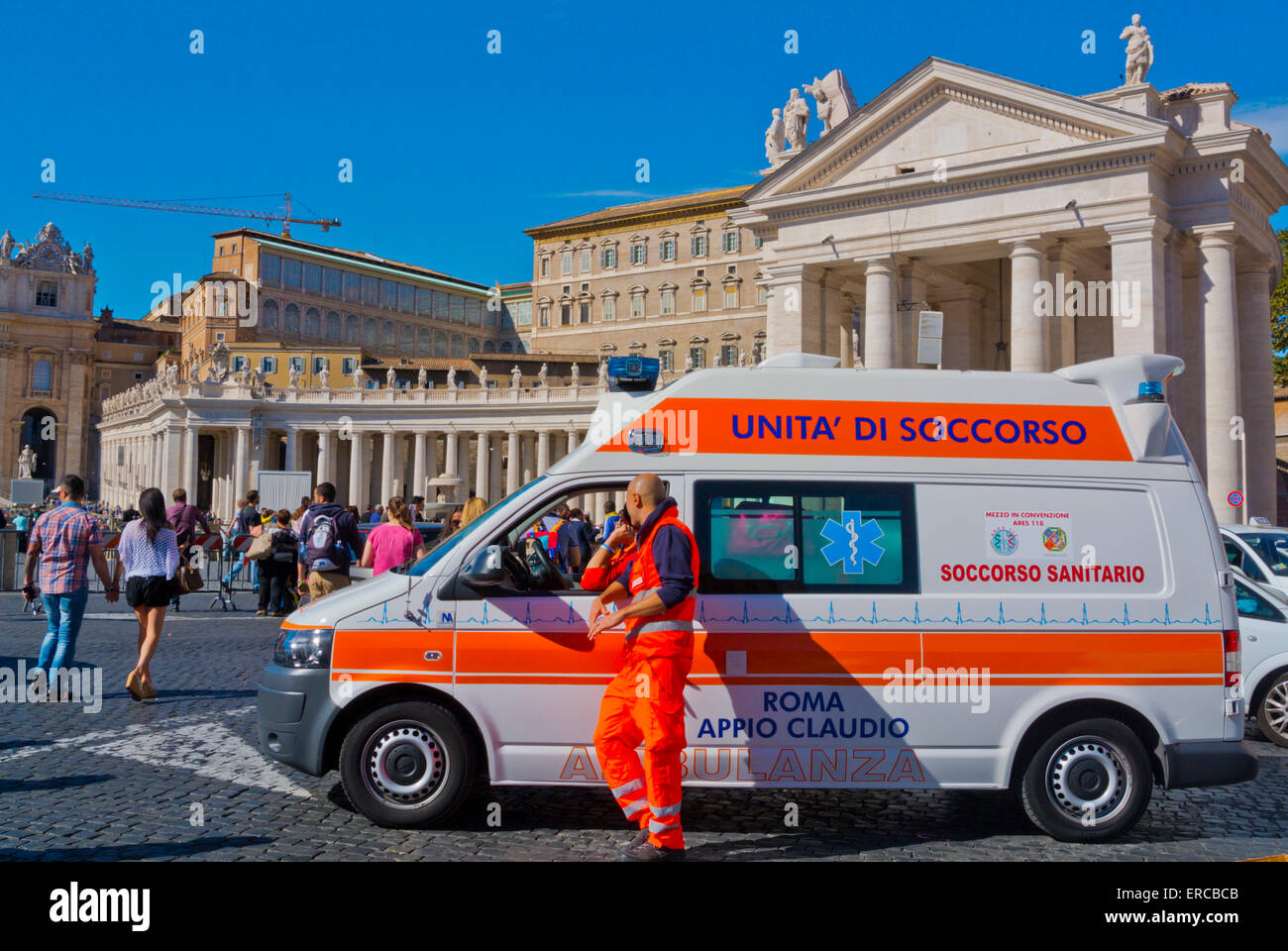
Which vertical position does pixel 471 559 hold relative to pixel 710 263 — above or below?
below

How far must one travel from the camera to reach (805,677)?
5.48 metres

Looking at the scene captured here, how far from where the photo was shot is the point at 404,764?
18.2 feet

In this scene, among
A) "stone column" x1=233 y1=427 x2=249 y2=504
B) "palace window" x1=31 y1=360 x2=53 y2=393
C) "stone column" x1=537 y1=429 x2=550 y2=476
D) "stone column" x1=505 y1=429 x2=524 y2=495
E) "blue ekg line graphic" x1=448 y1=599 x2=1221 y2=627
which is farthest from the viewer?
"palace window" x1=31 y1=360 x2=53 y2=393

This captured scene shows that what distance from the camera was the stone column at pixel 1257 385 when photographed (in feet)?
93.0

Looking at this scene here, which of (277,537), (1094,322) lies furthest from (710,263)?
(277,537)

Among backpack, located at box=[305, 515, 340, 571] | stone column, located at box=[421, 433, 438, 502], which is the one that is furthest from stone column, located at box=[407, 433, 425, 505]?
backpack, located at box=[305, 515, 340, 571]

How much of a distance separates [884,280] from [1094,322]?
7.06 meters

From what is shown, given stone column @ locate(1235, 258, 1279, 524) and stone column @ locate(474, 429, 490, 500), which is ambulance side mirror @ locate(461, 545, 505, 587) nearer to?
stone column @ locate(1235, 258, 1279, 524)

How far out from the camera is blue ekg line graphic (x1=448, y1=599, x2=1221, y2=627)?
5.46 m

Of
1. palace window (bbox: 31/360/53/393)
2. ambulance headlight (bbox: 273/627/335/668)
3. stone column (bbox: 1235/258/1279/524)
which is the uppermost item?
palace window (bbox: 31/360/53/393)

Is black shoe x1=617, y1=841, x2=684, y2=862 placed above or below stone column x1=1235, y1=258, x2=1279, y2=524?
below

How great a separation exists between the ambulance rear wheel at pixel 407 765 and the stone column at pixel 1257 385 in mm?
27987

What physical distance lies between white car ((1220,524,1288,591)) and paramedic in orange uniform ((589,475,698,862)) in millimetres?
8880
